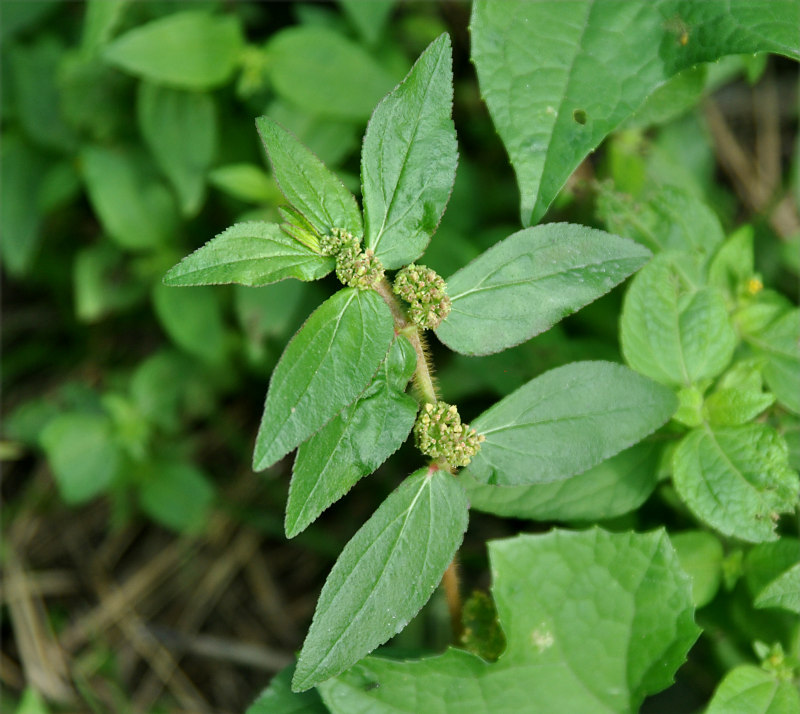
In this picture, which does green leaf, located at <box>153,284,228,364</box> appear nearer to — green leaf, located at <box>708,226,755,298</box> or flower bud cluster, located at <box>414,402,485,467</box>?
flower bud cluster, located at <box>414,402,485,467</box>

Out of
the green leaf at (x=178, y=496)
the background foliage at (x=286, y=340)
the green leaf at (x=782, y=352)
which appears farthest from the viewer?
the green leaf at (x=178, y=496)

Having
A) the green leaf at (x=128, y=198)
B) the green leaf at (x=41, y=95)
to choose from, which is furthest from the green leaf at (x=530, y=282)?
the green leaf at (x=41, y=95)

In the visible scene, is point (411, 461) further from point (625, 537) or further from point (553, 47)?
point (553, 47)

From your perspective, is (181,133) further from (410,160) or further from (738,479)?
(738,479)

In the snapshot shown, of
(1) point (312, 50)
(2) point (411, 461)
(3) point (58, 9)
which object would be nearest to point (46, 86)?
(3) point (58, 9)

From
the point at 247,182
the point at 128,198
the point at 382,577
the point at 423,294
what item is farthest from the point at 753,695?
the point at 128,198

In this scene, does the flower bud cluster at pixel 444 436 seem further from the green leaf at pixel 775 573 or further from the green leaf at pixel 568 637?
the green leaf at pixel 775 573
